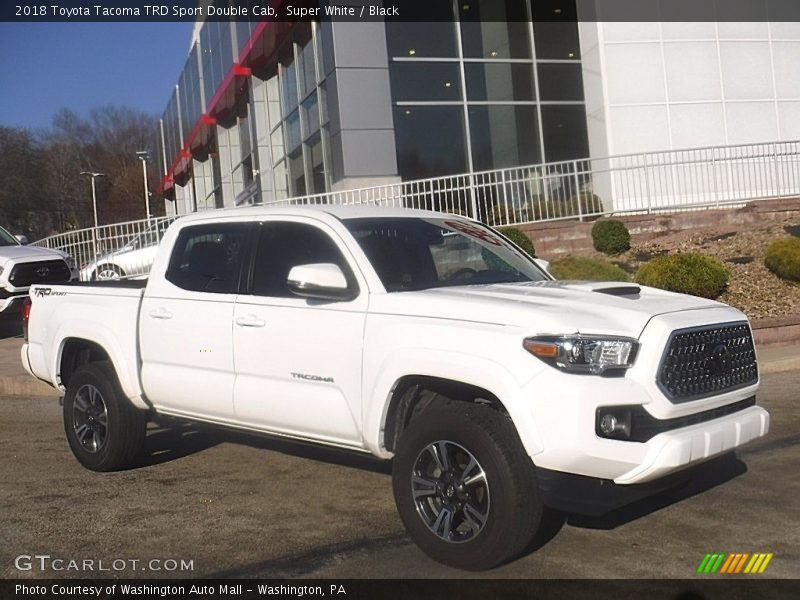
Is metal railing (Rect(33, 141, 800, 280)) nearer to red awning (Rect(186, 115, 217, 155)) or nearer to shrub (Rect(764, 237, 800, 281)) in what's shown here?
shrub (Rect(764, 237, 800, 281))

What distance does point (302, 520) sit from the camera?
5.31m

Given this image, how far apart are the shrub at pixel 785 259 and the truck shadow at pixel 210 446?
866 centimetres

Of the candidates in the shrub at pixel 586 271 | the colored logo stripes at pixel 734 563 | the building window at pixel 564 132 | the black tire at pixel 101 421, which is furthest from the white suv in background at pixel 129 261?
the colored logo stripes at pixel 734 563

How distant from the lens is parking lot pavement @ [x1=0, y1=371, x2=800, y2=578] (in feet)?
14.7

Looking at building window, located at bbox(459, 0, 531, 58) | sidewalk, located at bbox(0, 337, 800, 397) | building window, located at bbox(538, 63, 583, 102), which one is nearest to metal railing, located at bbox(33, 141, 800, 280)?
building window, located at bbox(538, 63, 583, 102)

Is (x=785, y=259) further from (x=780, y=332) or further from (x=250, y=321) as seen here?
(x=250, y=321)

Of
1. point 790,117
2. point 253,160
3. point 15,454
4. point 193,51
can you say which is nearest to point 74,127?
point 193,51

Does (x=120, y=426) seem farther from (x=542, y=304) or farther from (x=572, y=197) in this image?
(x=572, y=197)

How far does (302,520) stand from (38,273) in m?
11.6

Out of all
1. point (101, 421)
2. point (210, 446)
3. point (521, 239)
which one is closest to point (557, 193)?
point (521, 239)

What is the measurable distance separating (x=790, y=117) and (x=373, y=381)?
21206 mm

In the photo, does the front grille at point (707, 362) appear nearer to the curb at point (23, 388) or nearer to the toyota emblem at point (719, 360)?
the toyota emblem at point (719, 360)

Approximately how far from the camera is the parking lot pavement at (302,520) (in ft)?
14.7

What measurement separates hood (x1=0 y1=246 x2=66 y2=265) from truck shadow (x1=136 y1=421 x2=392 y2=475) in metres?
7.96
